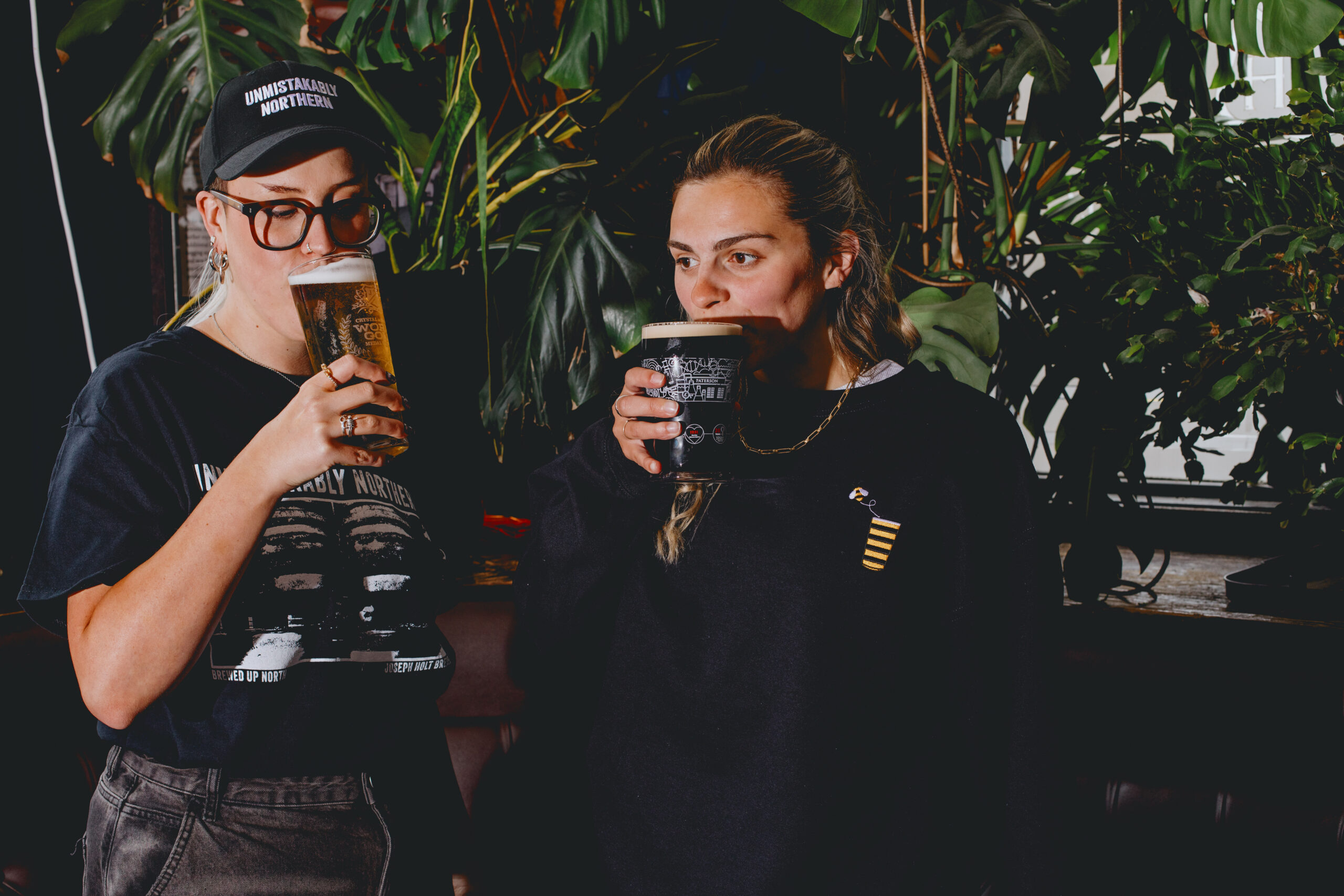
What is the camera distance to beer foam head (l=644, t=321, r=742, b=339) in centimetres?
87

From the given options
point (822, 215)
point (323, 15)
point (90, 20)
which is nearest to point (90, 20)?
point (90, 20)

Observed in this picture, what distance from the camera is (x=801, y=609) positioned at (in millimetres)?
1034

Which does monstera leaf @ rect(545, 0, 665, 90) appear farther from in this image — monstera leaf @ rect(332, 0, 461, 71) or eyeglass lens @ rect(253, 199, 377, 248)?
eyeglass lens @ rect(253, 199, 377, 248)

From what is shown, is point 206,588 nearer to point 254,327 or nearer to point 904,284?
point 254,327

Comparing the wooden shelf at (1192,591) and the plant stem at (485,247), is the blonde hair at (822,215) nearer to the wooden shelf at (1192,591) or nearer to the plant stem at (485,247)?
the plant stem at (485,247)

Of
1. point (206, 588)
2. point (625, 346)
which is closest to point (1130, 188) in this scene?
point (625, 346)

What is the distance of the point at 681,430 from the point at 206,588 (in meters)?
0.48

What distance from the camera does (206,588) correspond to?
77 centimetres

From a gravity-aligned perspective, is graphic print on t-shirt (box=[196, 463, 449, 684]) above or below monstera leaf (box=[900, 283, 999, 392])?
below

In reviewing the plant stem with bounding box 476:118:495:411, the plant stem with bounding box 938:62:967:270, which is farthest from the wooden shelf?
the plant stem with bounding box 476:118:495:411

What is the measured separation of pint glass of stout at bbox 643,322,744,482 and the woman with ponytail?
32 millimetres

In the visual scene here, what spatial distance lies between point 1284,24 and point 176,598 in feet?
6.34

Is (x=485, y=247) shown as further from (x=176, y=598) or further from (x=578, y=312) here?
(x=176, y=598)

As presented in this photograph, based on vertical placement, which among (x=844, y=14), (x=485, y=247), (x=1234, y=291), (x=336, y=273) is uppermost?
(x=844, y=14)
